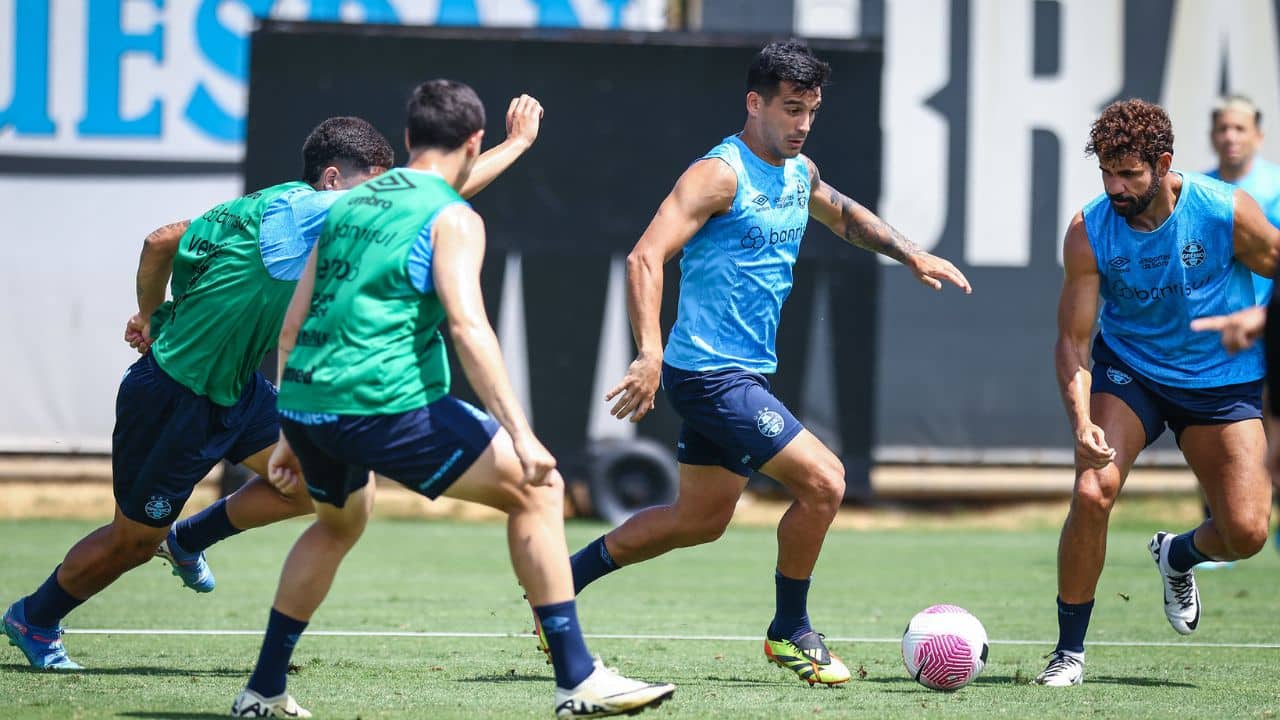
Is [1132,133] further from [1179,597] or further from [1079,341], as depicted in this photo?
Answer: [1179,597]

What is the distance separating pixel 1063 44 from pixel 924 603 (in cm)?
795

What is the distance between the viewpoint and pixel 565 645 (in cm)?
484

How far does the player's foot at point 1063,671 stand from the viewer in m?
6.17

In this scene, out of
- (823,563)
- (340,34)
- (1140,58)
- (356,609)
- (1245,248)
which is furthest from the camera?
(1140,58)

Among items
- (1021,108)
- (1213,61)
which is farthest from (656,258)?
(1213,61)

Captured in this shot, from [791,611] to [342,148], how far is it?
8.63ft

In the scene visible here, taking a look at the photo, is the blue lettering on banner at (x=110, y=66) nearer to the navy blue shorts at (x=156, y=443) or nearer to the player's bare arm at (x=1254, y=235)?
the navy blue shorts at (x=156, y=443)

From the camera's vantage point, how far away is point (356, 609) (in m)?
8.73

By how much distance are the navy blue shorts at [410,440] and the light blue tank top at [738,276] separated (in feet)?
5.52

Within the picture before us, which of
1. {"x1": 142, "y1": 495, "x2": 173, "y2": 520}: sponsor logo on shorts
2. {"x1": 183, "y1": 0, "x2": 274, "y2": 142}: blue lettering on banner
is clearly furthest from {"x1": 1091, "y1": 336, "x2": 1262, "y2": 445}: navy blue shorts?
{"x1": 183, "y1": 0, "x2": 274, "y2": 142}: blue lettering on banner

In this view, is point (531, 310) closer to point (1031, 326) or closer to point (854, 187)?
point (854, 187)

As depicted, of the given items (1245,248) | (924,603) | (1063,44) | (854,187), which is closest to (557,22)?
(854,187)

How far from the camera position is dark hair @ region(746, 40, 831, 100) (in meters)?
6.27

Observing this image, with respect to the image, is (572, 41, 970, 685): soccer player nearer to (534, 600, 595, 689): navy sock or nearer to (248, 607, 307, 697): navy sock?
(534, 600, 595, 689): navy sock
